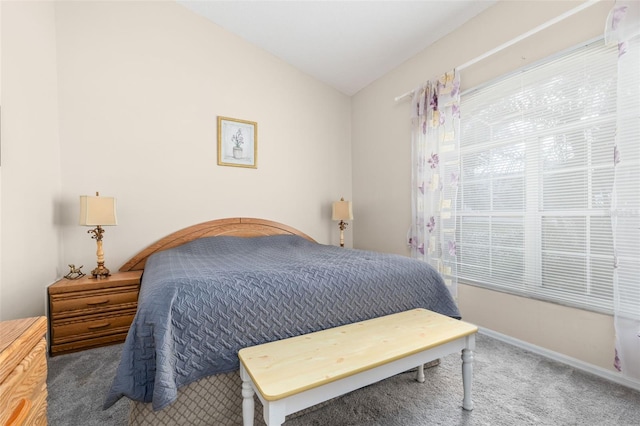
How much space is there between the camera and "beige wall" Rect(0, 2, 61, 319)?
5.95 ft

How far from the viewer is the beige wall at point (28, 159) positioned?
1.81 m

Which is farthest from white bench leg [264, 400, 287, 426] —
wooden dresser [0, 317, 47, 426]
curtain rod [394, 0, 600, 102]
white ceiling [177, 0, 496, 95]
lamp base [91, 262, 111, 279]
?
white ceiling [177, 0, 496, 95]

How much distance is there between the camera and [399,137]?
3.30 m

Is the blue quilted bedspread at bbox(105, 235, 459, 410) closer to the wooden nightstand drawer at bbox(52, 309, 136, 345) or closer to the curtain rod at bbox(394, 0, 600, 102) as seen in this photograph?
the wooden nightstand drawer at bbox(52, 309, 136, 345)

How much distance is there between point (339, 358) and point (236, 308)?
504 millimetres

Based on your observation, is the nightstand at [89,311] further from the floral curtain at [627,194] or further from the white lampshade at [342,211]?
the floral curtain at [627,194]

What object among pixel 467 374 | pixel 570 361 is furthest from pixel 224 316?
pixel 570 361

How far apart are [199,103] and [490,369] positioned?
3524 mm

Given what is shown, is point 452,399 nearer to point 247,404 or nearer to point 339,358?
point 339,358

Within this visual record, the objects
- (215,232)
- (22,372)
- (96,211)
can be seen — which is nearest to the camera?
(22,372)

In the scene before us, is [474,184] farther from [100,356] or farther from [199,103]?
[100,356]

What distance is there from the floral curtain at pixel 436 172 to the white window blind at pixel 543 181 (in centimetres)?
11

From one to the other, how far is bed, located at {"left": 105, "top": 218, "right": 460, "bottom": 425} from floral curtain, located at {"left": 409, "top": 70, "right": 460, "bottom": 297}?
864 millimetres

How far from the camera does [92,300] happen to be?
2191 millimetres
